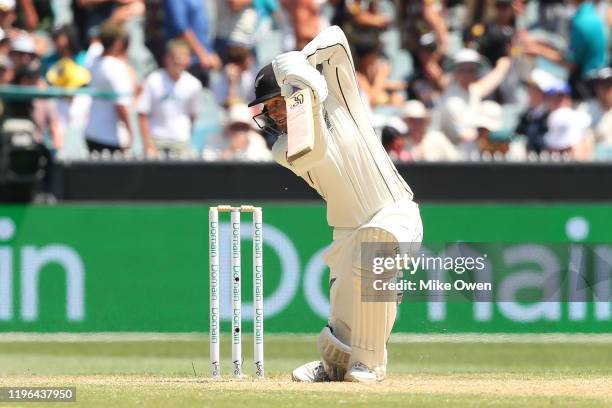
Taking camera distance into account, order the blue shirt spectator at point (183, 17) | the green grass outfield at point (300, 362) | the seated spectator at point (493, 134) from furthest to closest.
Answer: the blue shirt spectator at point (183, 17)
the seated spectator at point (493, 134)
the green grass outfield at point (300, 362)

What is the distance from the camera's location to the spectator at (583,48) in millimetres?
15266

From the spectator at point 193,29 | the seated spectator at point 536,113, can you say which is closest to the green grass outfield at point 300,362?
the seated spectator at point 536,113

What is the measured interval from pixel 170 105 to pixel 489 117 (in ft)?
10.1

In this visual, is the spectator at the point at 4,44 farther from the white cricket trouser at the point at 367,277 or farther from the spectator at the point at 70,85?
the white cricket trouser at the point at 367,277

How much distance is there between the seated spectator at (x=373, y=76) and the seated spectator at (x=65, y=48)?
9.06ft

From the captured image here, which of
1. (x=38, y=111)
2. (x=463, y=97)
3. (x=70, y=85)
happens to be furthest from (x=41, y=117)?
(x=463, y=97)

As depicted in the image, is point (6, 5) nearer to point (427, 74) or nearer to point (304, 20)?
point (304, 20)

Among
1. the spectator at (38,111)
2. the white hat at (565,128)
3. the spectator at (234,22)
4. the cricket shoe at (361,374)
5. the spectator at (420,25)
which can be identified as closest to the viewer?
the cricket shoe at (361,374)

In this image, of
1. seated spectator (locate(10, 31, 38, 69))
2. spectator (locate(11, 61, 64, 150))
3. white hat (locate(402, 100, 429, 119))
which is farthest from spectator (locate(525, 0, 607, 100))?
seated spectator (locate(10, 31, 38, 69))

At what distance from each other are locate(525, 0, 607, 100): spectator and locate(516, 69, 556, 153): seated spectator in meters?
0.51

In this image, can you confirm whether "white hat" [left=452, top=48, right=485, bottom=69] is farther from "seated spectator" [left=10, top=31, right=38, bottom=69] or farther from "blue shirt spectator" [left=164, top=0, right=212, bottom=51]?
"seated spectator" [left=10, top=31, right=38, bottom=69]

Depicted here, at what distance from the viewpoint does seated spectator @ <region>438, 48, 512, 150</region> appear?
47.4 feet

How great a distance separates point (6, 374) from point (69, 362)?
1.66 metres

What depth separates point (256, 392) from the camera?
7.81 m
